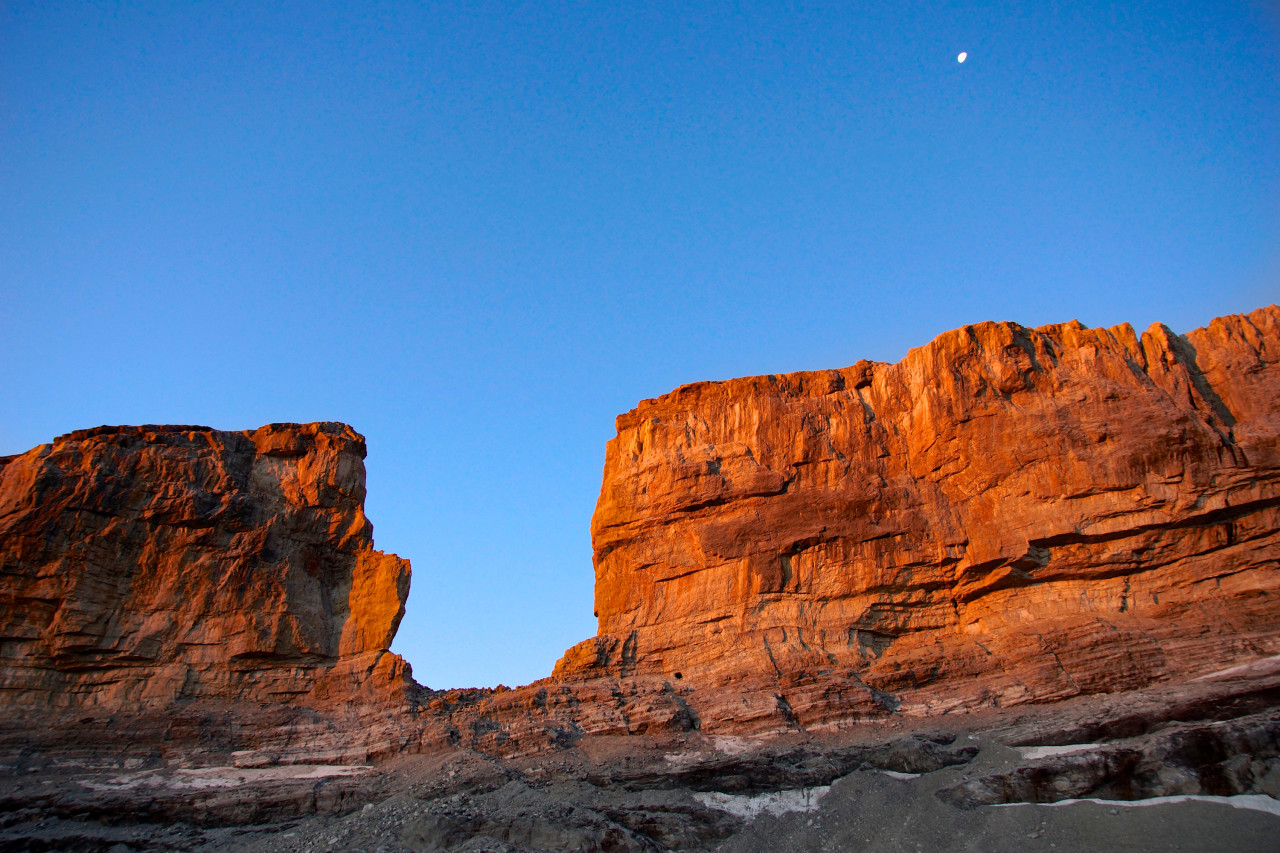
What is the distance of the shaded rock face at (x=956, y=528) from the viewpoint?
75.4ft

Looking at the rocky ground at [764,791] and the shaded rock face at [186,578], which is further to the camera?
the shaded rock face at [186,578]

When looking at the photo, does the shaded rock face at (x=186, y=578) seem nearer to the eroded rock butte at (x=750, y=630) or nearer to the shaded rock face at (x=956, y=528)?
the eroded rock butte at (x=750, y=630)

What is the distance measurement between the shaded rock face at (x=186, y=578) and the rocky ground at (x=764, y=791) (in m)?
3.08

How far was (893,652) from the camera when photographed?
25.8 m

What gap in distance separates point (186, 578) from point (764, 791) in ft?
63.7

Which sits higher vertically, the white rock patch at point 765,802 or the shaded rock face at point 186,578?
the shaded rock face at point 186,578

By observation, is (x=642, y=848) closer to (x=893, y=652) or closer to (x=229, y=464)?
(x=893, y=652)

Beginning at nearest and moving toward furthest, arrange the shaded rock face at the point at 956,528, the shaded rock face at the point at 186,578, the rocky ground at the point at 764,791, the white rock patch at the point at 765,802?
the rocky ground at the point at 764,791 < the white rock patch at the point at 765,802 < the shaded rock face at the point at 956,528 < the shaded rock face at the point at 186,578

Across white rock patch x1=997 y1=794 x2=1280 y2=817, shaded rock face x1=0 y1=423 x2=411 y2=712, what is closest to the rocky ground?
white rock patch x1=997 y1=794 x2=1280 y2=817

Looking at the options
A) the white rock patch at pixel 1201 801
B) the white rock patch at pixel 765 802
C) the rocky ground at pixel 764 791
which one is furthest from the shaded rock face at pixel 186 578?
the white rock patch at pixel 1201 801

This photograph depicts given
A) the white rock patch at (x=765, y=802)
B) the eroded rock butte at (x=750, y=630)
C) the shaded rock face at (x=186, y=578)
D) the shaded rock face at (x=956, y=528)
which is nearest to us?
the eroded rock butte at (x=750, y=630)

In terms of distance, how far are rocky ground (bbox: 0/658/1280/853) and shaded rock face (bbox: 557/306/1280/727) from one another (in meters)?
1.79

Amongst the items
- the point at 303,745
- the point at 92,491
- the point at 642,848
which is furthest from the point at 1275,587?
the point at 92,491

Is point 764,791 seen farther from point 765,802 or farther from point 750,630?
point 750,630
